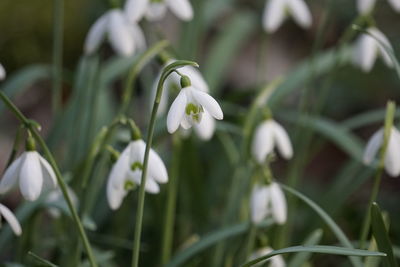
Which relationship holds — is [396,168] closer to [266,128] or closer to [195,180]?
[266,128]

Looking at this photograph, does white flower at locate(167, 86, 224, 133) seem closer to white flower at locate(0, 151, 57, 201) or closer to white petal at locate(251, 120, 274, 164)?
white flower at locate(0, 151, 57, 201)

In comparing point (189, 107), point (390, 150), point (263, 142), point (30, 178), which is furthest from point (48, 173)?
point (390, 150)

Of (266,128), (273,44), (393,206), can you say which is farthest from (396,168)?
(273,44)

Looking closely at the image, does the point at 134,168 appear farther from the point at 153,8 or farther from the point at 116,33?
the point at 153,8

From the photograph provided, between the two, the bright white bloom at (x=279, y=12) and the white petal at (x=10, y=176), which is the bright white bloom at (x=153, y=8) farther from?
the white petal at (x=10, y=176)

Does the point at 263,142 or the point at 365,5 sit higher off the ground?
the point at 365,5
